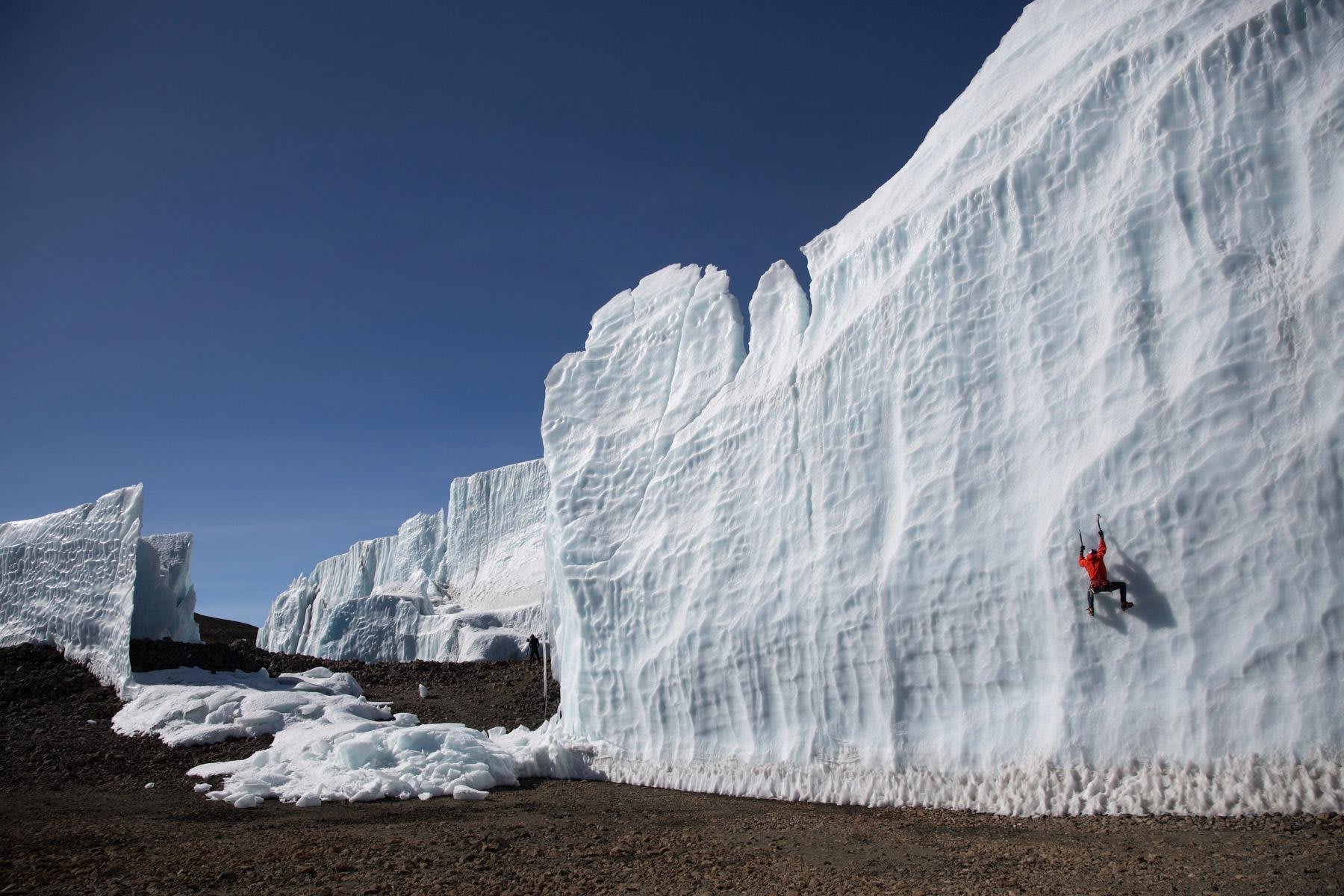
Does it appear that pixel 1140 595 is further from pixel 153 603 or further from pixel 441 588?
pixel 441 588

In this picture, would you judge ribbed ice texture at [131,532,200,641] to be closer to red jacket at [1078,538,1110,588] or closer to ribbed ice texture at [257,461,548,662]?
ribbed ice texture at [257,461,548,662]

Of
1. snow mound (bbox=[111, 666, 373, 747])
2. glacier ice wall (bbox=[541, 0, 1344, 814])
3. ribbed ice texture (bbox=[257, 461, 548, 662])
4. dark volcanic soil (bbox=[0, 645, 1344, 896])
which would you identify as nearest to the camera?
dark volcanic soil (bbox=[0, 645, 1344, 896])

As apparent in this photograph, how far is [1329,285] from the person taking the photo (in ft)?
19.5

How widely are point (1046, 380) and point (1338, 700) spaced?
3.11 m

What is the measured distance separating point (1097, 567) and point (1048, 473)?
0.96 metres

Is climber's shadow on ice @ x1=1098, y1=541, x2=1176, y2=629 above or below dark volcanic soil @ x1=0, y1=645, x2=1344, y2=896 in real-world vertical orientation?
above

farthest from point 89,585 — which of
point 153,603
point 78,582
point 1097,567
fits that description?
point 1097,567

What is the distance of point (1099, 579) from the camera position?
6.54 meters

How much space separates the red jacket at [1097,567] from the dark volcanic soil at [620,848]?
5.53ft

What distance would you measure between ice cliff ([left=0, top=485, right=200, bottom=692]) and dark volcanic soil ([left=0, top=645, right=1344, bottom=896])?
844cm

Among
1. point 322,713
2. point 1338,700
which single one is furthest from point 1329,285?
point 322,713

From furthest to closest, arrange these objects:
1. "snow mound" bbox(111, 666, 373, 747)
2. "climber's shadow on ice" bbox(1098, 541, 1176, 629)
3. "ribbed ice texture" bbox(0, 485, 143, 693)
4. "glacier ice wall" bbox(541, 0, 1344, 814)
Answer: "ribbed ice texture" bbox(0, 485, 143, 693) < "snow mound" bbox(111, 666, 373, 747) < "climber's shadow on ice" bbox(1098, 541, 1176, 629) < "glacier ice wall" bbox(541, 0, 1344, 814)

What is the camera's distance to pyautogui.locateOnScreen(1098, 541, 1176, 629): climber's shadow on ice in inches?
250

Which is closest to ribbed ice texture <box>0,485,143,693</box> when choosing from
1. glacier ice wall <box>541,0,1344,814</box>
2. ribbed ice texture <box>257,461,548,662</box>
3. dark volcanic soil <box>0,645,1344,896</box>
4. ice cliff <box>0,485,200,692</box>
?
ice cliff <box>0,485,200,692</box>
